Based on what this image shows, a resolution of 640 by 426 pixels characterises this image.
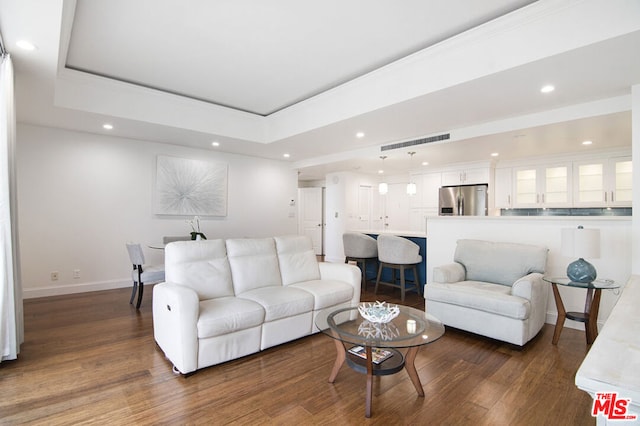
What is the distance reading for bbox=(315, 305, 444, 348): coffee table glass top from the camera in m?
1.98

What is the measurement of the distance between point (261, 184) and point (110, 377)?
480 cm

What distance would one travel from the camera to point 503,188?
21.0 ft

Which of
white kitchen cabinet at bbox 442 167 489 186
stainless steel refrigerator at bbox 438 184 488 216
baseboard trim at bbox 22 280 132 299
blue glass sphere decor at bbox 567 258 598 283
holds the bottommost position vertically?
baseboard trim at bbox 22 280 132 299

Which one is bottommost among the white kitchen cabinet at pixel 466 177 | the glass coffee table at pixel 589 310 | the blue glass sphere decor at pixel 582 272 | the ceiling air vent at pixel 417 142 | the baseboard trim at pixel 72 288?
the baseboard trim at pixel 72 288

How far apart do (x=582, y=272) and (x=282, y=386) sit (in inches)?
111

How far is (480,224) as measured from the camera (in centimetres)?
415

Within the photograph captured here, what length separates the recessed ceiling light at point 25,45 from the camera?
2316 millimetres

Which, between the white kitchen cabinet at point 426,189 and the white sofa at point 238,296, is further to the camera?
the white kitchen cabinet at point 426,189

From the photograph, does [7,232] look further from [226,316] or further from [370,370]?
[370,370]

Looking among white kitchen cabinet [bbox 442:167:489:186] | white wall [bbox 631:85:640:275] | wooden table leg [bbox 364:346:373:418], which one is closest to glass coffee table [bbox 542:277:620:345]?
white wall [bbox 631:85:640:275]

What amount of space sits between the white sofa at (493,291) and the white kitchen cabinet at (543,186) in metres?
3.11

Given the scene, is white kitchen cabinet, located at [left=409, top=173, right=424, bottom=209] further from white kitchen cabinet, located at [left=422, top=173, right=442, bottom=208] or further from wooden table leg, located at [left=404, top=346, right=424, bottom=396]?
wooden table leg, located at [left=404, top=346, right=424, bottom=396]

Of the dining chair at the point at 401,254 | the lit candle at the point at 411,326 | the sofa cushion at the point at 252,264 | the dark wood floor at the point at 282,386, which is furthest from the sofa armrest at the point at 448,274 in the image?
the sofa cushion at the point at 252,264

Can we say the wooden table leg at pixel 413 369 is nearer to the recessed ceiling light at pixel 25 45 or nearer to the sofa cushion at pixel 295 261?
the sofa cushion at pixel 295 261
